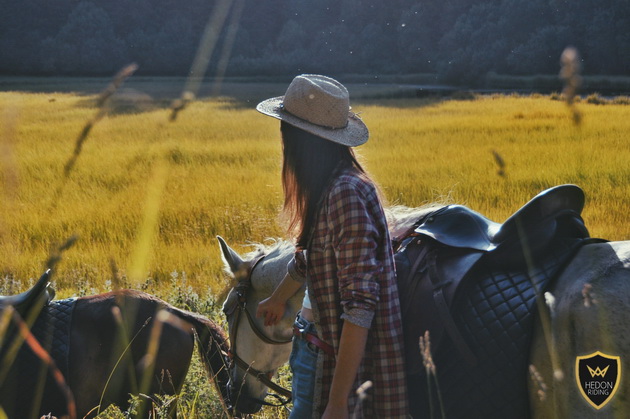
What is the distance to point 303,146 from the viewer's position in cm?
191

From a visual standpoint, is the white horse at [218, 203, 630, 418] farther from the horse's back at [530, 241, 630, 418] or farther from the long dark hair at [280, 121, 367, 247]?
the long dark hair at [280, 121, 367, 247]

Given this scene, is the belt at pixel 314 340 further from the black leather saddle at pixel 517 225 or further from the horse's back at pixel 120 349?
→ the horse's back at pixel 120 349

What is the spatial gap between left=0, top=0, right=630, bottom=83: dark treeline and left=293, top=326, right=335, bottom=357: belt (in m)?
33.9

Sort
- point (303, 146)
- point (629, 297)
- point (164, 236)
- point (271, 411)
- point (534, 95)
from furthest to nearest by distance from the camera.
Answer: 1. point (534, 95)
2. point (164, 236)
3. point (271, 411)
4. point (303, 146)
5. point (629, 297)

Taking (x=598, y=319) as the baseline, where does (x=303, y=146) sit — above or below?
above

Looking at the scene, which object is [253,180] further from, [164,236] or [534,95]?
[534,95]

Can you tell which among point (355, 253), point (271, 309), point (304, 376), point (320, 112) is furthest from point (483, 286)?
point (271, 309)

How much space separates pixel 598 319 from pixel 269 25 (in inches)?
2450

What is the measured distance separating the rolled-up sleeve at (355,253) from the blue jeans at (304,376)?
311 mm

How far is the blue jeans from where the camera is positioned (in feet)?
6.60

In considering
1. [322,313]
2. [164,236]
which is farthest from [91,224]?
[322,313]

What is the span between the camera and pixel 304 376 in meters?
2.04

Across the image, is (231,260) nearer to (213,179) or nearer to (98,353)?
(98,353)

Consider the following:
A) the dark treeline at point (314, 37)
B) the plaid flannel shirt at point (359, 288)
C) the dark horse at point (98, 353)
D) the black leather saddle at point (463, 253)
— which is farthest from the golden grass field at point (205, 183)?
the dark treeline at point (314, 37)
